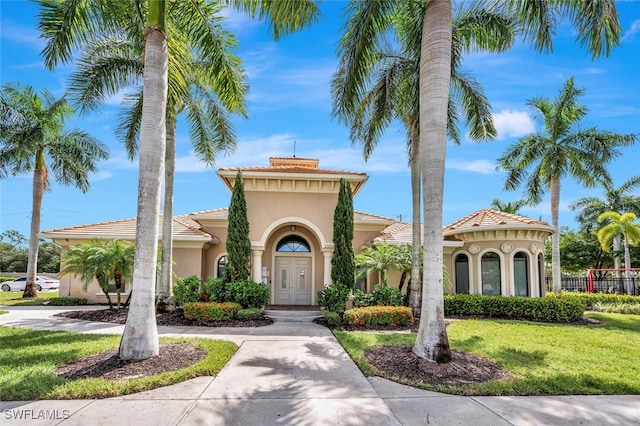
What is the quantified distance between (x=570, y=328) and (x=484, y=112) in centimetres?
829

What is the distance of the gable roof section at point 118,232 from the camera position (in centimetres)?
1611

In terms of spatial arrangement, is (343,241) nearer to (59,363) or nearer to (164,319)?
(164,319)

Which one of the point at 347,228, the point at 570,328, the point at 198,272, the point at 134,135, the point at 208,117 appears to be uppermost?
the point at 208,117

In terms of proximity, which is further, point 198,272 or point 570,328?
point 198,272

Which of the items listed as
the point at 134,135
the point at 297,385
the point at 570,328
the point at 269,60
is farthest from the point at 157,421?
the point at 570,328

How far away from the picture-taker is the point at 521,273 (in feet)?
54.0

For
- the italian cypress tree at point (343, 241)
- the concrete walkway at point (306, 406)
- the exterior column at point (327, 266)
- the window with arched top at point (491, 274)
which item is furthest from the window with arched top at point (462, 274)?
the concrete walkway at point (306, 406)

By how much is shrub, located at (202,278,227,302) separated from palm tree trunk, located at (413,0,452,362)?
8.10 m

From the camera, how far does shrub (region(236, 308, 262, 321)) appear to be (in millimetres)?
12562

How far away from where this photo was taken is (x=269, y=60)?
10914mm

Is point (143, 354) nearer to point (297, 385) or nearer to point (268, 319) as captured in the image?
point (297, 385)

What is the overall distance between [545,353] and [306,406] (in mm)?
6761

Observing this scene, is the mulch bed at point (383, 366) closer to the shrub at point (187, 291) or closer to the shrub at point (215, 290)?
the shrub at point (215, 290)

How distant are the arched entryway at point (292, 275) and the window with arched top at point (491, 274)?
7991mm
